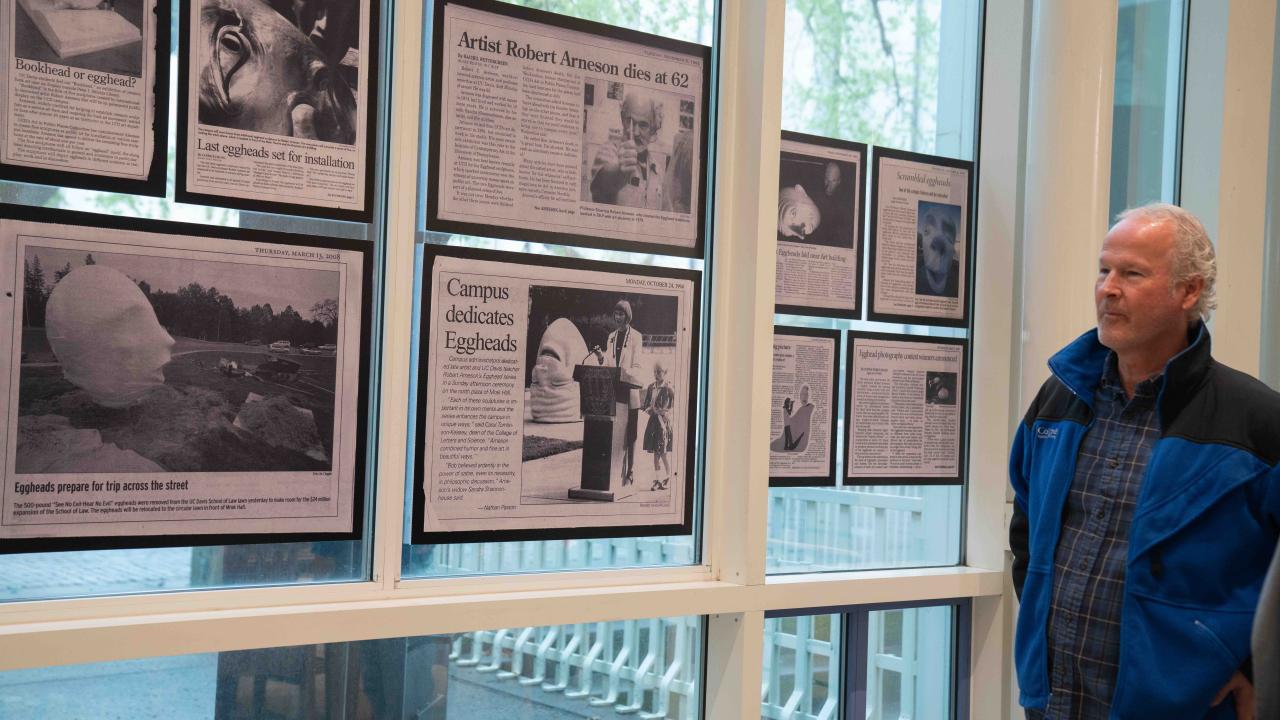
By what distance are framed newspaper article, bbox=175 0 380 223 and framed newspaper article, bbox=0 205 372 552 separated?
11 cm

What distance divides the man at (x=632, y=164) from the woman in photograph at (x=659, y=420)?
0.46m

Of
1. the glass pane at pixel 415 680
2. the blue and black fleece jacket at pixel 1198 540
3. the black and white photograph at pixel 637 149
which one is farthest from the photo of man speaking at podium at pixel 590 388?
the blue and black fleece jacket at pixel 1198 540

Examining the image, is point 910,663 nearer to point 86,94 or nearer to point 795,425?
point 795,425

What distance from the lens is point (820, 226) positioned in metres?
3.00

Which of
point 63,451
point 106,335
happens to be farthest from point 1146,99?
point 63,451

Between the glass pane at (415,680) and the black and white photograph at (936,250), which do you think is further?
the black and white photograph at (936,250)

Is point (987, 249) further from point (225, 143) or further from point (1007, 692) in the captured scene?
point (225, 143)

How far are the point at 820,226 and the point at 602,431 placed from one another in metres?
0.93

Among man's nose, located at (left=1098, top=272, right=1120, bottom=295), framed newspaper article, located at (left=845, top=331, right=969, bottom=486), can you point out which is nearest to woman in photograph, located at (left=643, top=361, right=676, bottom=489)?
framed newspaper article, located at (left=845, top=331, right=969, bottom=486)

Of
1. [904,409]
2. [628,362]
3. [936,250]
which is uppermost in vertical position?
[936,250]

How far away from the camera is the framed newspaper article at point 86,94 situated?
2.01m

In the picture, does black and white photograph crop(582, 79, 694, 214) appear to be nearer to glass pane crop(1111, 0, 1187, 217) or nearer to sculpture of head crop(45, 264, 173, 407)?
sculpture of head crop(45, 264, 173, 407)

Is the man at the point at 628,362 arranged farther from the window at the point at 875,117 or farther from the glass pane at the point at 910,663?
the glass pane at the point at 910,663

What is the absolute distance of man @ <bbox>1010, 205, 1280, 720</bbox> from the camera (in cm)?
197
